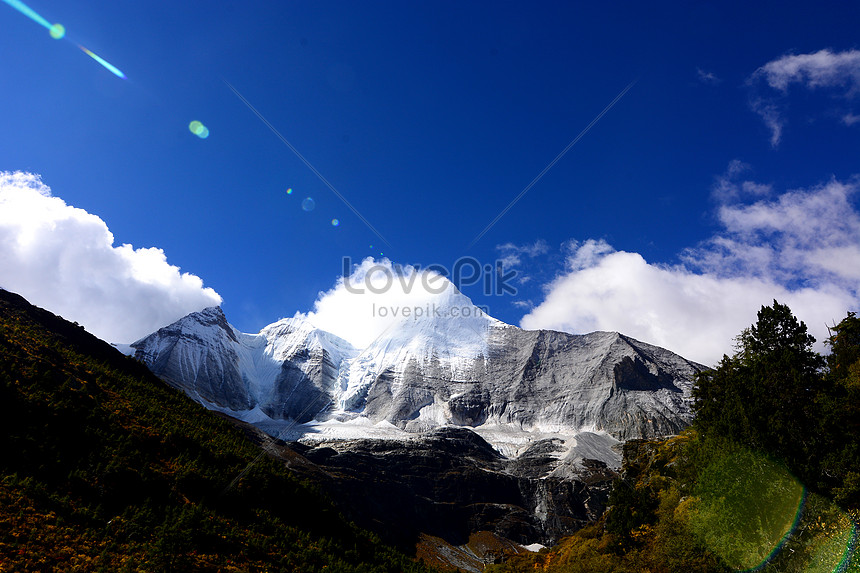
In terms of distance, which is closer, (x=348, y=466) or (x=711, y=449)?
(x=711, y=449)

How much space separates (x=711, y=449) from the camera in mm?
35219

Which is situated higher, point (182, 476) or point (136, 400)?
point (136, 400)

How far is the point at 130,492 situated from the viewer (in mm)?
22922

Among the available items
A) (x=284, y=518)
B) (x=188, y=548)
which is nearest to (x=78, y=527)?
(x=188, y=548)

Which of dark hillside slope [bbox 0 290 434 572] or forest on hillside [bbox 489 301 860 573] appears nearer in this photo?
dark hillside slope [bbox 0 290 434 572]

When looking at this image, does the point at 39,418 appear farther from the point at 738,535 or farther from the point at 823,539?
the point at 823,539

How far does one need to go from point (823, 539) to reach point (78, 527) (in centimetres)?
3921

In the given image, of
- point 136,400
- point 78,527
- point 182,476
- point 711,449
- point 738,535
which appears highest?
point 711,449

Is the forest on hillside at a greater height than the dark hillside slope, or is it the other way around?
the forest on hillside

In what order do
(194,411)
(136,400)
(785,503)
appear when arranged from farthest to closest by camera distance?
(194,411) → (136,400) → (785,503)

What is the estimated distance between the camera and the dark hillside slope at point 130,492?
1917 cm

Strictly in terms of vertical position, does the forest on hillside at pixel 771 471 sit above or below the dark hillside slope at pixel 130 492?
above

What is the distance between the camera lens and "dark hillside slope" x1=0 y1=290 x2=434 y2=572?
19.2 meters

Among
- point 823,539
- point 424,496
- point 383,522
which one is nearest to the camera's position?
point 823,539
